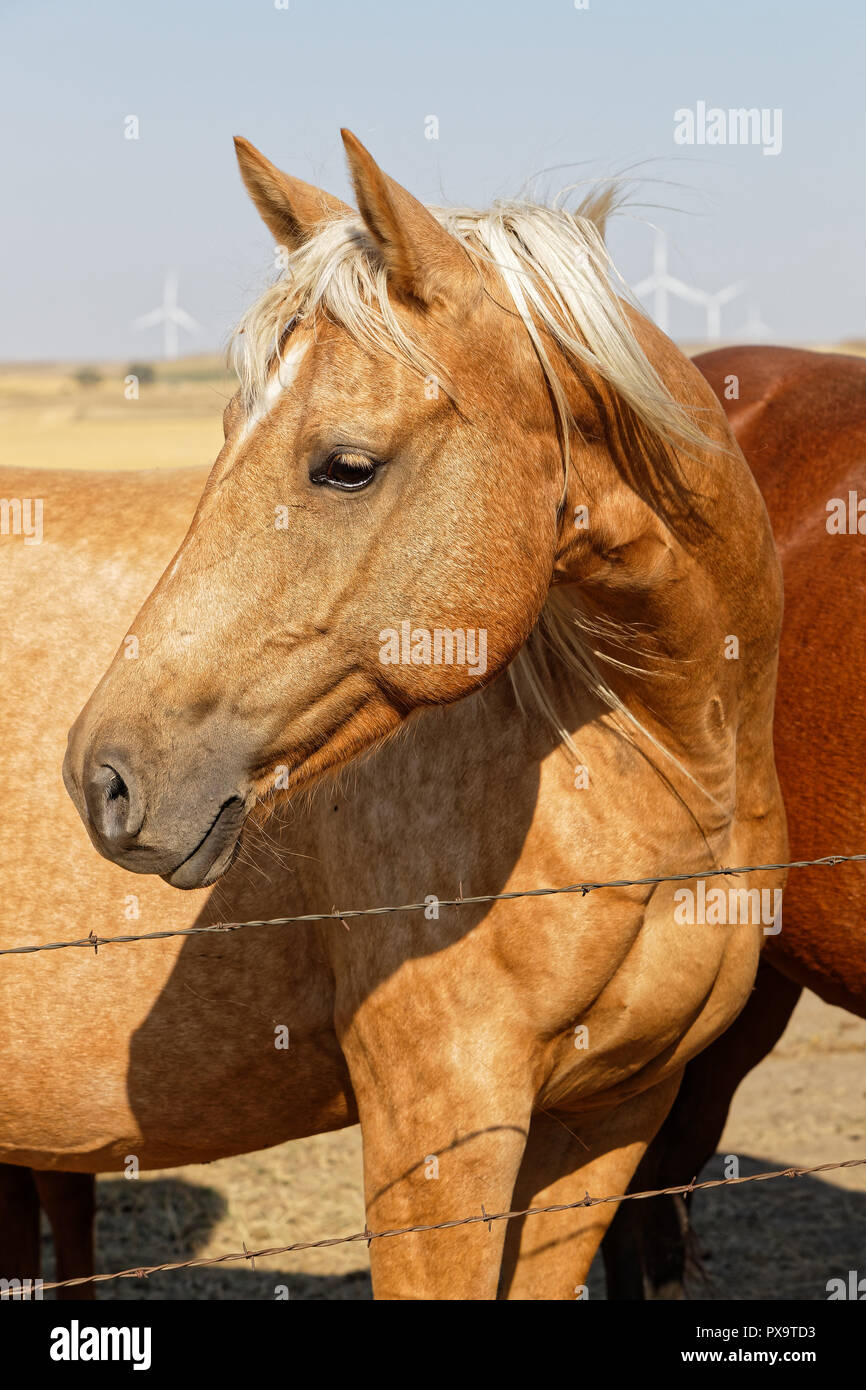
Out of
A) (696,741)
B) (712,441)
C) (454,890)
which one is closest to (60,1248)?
(454,890)

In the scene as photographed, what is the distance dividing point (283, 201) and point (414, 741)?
3.62ft

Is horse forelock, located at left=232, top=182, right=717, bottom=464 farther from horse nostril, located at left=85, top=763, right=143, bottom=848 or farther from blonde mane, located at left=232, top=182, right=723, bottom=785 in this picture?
horse nostril, located at left=85, top=763, right=143, bottom=848

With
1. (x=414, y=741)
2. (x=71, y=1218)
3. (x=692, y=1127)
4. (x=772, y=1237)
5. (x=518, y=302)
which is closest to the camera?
(x=518, y=302)

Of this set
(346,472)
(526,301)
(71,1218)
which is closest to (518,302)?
(526,301)

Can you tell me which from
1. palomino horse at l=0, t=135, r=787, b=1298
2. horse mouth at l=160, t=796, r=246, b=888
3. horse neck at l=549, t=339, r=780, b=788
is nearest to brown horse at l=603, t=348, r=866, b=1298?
palomino horse at l=0, t=135, r=787, b=1298

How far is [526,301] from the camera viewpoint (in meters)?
2.20

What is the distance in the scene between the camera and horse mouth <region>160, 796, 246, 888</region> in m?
2.09

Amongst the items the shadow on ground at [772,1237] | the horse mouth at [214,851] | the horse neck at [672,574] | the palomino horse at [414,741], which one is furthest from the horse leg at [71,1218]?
the horse neck at [672,574]

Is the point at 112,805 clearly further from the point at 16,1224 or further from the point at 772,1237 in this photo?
the point at 772,1237

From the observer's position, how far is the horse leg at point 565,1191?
301 cm

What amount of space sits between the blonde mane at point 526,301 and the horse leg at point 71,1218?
292 cm

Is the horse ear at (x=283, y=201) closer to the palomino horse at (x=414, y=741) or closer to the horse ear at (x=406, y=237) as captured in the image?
the palomino horse at (x=414, y=741)

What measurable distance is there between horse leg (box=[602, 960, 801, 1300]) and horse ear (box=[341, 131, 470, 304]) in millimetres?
2832
